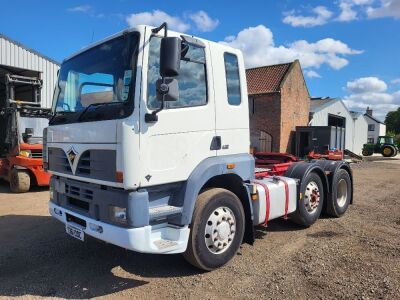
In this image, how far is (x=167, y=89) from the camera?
12.7ft

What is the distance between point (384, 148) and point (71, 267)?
120 feet

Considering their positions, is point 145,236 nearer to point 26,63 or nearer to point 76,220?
point 76,220

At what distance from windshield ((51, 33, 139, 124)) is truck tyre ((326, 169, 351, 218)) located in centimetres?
496

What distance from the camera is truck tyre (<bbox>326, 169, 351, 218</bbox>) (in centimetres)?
750

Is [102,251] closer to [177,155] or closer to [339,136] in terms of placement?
[177,155]

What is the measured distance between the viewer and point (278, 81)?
27.9 meters

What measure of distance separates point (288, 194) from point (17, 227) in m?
4.87

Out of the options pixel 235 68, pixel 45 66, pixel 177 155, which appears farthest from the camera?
pixel 45 66

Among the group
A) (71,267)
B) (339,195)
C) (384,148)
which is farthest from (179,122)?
(384,148)

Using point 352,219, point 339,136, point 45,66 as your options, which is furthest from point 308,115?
point 352,219

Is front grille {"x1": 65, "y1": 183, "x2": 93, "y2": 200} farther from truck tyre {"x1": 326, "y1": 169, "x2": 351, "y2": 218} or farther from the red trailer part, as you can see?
truck tyre {"x1": 326, "y1": 169, "x2": 351, "y2": 218}

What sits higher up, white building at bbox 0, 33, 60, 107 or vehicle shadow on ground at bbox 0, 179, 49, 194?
white building at bbox 0, 33, 60, 107

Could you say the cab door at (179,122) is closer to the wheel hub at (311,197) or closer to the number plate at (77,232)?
the number plate at (77,232)

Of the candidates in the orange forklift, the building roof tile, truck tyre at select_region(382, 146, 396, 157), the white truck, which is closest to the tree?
truck tyre at select_region(382, 146, 396, 157)
